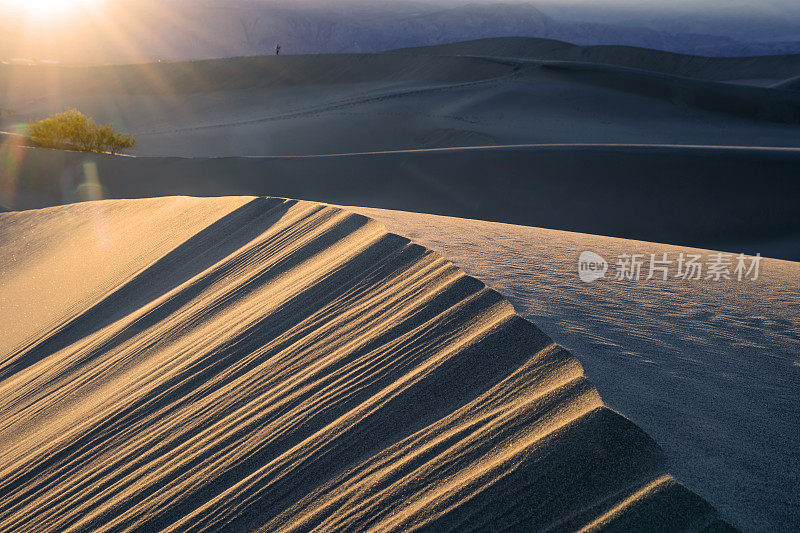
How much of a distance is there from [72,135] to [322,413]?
1891cm

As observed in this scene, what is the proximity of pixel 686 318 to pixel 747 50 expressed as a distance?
156 metres

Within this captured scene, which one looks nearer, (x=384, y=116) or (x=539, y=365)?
(x=539, y=365)

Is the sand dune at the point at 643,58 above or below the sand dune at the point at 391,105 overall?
above

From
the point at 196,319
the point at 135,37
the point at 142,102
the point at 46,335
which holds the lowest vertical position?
the point at 46,335

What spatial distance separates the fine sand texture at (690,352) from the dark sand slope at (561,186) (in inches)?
218

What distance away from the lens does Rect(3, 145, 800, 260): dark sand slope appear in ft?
33.8

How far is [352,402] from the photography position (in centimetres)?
283

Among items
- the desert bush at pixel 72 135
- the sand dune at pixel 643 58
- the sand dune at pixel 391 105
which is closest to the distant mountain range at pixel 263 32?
the sand dune at pixel 391 105

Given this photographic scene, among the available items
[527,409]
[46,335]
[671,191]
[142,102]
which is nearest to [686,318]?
[527,409]

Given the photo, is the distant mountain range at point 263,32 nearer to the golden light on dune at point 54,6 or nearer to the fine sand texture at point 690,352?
the golden light on dune at point 54,6

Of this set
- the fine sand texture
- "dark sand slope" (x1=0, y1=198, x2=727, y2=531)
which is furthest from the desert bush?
the fine sand texture

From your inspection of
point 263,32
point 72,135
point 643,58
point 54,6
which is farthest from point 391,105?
point 54,6

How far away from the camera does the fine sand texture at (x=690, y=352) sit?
6.66 feet

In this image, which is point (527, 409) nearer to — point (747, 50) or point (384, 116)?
point (384, 116)
